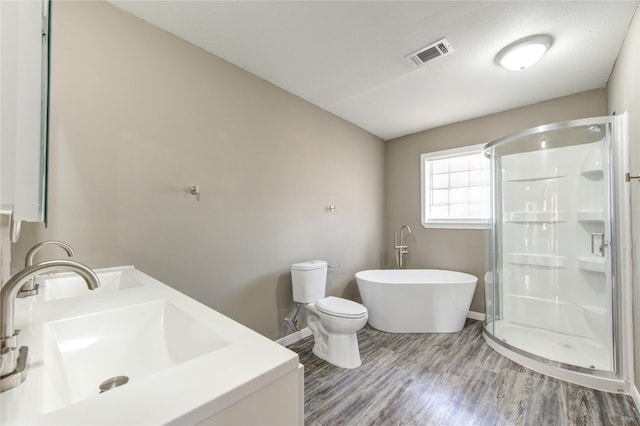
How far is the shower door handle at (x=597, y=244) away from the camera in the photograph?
7.18ft

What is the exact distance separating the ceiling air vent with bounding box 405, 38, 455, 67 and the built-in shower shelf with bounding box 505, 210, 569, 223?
6.05 feet

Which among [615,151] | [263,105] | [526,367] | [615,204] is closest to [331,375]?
[526,367]

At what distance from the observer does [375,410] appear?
5.63ft

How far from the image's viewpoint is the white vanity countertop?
1.52 feet

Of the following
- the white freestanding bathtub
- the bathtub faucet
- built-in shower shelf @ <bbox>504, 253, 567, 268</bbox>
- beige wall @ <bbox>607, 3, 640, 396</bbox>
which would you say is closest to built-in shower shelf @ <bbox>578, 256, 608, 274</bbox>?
built-in shower shelf @ <bbox>504, 253, 567, 268</bbox>

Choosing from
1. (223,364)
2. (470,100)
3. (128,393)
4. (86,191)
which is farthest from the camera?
(470,100)

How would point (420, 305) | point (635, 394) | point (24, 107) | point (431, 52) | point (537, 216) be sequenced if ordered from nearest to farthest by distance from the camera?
point (24, 107) → point (635, 394) → point (431, 52) → point (537, 216) → point (420, 305)

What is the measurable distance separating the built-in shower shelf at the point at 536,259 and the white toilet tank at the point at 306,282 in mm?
2035

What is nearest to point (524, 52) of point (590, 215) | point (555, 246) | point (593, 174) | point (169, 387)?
point (593, 174)

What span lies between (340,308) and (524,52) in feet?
7.94

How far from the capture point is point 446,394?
1.87 meters

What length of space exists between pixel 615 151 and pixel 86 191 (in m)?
3.66

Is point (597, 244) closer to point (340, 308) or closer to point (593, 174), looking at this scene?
point (593, 174)

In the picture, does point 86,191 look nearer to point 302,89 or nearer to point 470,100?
point 302,89
